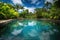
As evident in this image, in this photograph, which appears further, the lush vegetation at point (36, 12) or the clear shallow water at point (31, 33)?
the lush vegetation at point (36, 12)

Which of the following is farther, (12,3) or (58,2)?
(58,2)

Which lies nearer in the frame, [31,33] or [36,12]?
[31,33]

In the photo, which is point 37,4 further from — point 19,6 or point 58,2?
point 58,2

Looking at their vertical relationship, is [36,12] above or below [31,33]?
above

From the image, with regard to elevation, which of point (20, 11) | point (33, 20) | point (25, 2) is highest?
point (25, 2)

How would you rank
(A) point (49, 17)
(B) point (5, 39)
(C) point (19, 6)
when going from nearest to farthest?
(B) point (5, 39) < (C) point (19, 6) < (A) point (49, 17)

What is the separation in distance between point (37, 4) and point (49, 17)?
4.34 ft

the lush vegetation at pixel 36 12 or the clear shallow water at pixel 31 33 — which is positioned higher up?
the lush vegetation at pixel 36 12

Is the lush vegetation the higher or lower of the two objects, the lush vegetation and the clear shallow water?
the higher

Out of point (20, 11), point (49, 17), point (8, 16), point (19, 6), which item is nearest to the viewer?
point (19, 6)

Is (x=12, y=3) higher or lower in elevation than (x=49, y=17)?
higher

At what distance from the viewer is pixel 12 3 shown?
6.77 metres

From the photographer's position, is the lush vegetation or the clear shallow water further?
the lush vegetation

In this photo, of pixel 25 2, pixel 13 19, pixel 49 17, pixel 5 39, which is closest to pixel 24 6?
pixel 25 2
